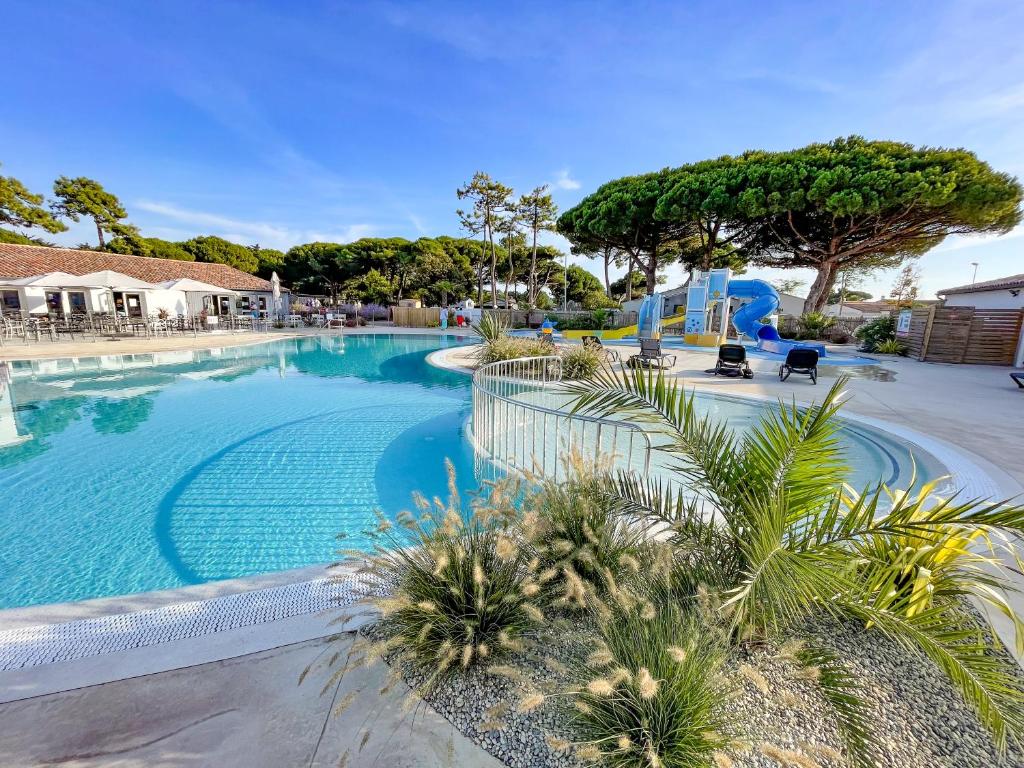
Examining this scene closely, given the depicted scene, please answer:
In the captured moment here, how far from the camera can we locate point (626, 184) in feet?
78.0

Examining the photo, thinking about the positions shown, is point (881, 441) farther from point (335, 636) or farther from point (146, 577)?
point (146, 577)

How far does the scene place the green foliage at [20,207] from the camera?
26.5 meters

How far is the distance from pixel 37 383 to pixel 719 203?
25193mm

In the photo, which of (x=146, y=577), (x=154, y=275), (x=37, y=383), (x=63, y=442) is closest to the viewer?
(x=146, y=577)

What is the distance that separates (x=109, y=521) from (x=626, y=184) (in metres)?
26.2

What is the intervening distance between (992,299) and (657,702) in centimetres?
2579

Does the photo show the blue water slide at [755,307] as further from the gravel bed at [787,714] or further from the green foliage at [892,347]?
the gravel bed at [787,714]

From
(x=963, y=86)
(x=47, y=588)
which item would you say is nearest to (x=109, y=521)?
(x=47, y=588)

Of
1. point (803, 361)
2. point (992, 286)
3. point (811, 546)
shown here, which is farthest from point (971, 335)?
point (811, 546)

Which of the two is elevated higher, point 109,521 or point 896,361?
point 896,361

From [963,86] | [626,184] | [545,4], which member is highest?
[626,184]

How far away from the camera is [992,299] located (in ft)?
55.6

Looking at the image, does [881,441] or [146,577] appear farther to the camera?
[881,441]

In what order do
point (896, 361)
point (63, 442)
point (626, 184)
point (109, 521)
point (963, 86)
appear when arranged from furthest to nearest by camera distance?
point (626, 184) → point (896, 361) → point (963, 86) → point (63, 442) → point (109, 521)
